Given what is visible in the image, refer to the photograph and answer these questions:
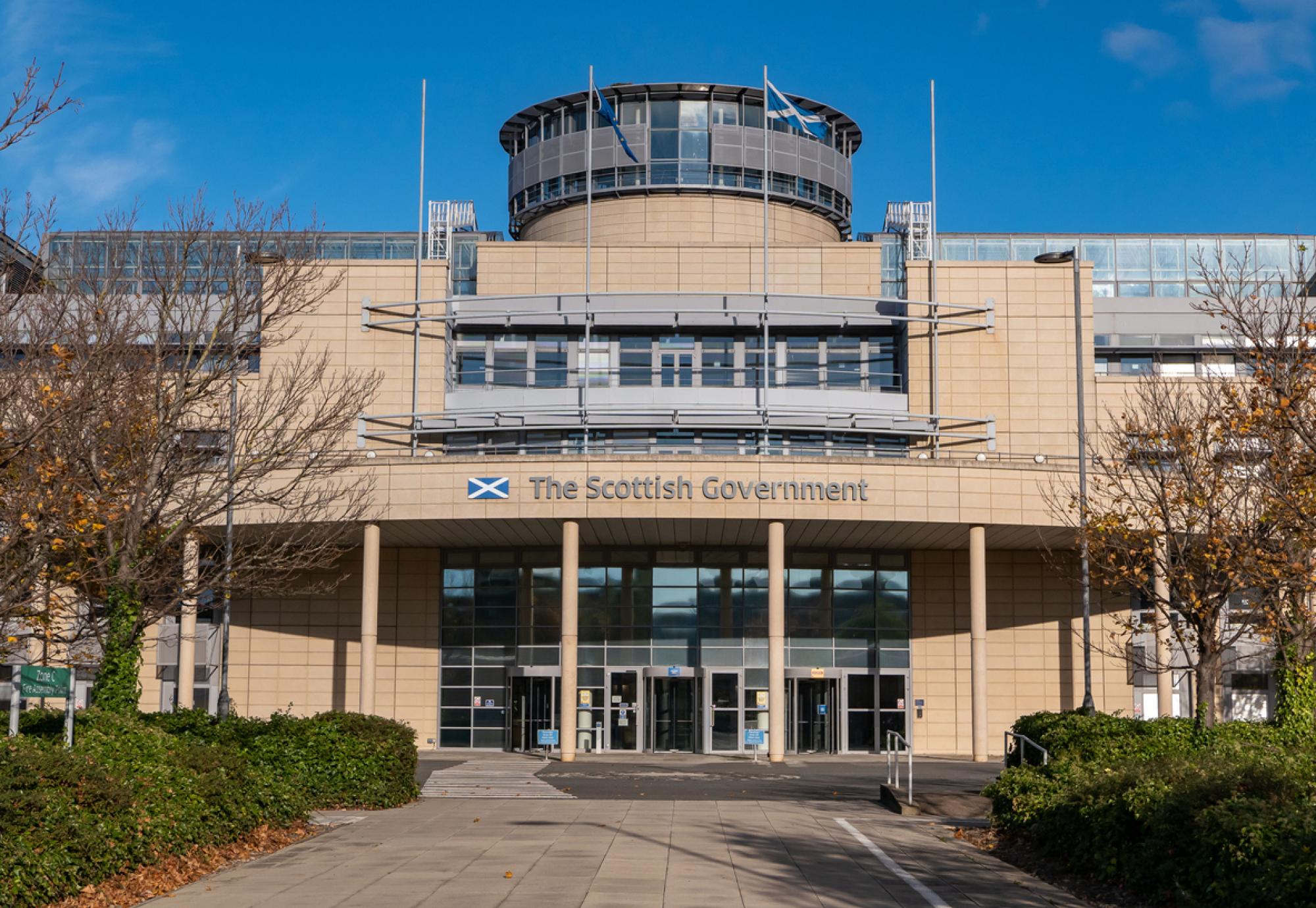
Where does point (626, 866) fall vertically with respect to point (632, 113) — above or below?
below

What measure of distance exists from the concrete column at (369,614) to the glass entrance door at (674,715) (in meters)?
8.63

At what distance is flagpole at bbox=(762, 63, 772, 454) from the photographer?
42969 mm

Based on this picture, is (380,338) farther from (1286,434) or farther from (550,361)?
(1286,434)

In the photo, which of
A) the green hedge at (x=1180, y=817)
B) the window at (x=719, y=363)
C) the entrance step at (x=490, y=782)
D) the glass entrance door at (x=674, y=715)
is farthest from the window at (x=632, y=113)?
the green hedge at (x=1180, y=817)

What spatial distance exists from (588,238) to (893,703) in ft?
58.0

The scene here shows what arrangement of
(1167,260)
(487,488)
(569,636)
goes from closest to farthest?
1. (487,488)
2. (569,636)
3. (1167,260)

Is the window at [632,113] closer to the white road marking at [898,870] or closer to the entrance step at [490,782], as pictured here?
the entrance step at [490,782]

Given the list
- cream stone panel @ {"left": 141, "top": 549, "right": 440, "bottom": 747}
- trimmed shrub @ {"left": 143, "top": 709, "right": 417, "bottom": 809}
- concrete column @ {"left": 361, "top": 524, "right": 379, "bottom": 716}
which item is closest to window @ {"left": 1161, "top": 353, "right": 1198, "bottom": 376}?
cream stone panel @ {"left": 141, "top": 549, "right": 440, "bottom": 747}

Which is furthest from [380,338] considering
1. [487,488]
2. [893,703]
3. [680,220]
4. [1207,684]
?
[1207,684]

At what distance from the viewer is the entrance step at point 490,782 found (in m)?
27.7

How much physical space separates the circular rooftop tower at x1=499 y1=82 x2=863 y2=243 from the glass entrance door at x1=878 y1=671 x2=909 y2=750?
51.0ft

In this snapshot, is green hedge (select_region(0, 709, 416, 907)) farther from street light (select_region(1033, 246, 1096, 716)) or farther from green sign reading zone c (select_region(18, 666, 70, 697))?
street light (select_region(1033, 246, 1096, 716))

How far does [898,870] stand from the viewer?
16141 millimetres

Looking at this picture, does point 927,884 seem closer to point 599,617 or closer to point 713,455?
point 713,455
